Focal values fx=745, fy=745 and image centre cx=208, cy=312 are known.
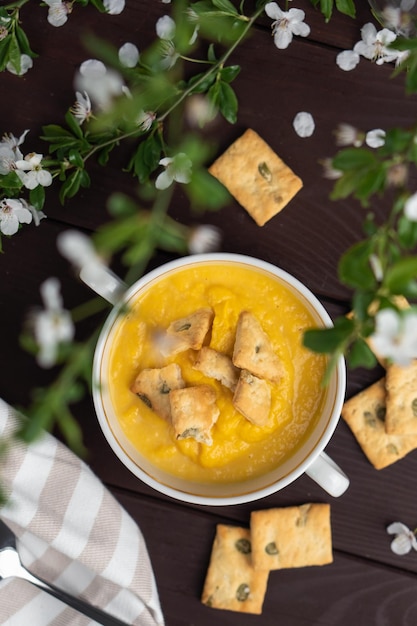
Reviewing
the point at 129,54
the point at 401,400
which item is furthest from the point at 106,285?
the point at 401,400

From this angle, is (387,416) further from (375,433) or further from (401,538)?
(401,538)

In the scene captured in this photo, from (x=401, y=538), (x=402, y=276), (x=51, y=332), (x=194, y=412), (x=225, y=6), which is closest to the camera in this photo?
(x=402, y=276)

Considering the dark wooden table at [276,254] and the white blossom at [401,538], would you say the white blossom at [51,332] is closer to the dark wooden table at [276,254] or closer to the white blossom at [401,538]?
the dark wooden table at [276,254]

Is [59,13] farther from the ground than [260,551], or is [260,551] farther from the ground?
[59,13]

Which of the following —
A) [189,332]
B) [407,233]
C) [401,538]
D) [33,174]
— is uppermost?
[407,233]

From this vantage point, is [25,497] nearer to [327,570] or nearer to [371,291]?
[327,570]

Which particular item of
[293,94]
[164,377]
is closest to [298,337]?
[164,377]

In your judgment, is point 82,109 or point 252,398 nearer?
point 252,398
